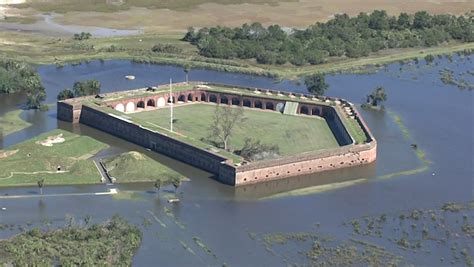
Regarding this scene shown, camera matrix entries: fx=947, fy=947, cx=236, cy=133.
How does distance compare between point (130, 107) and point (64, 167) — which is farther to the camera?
point (130, 107)

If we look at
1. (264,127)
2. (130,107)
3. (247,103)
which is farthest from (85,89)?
(264,127)

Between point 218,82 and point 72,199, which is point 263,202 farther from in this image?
point 218,82

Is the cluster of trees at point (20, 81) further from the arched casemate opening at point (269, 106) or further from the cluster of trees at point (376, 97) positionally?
the cluster of trees at point (376, 97)

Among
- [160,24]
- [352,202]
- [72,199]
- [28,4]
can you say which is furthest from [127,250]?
[28,4]

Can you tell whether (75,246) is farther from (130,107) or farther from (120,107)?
(130,107)

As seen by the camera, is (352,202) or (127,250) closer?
(127,250)

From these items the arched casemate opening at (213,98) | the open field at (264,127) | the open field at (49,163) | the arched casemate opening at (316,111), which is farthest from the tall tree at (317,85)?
the open field at (49,163)
